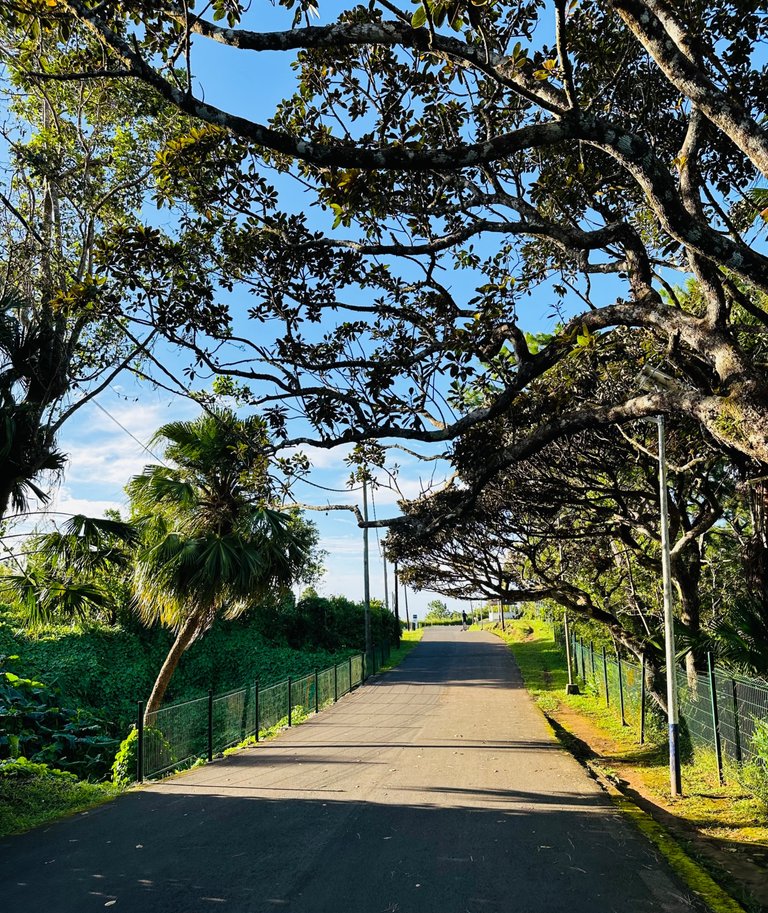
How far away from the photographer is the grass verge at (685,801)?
25.3 feet

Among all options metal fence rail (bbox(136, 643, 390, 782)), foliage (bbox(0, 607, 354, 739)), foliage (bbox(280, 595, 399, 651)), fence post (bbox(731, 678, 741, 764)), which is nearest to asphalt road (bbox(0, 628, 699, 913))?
metal fence rail (bbox(136, 643, 390, 782))

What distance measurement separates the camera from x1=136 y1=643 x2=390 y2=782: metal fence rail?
13.4 metres

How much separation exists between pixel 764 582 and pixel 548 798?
430cm

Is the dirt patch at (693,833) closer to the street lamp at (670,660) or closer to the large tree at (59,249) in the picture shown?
the street lamp at (670,660)

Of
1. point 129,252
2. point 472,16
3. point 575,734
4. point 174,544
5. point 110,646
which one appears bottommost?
point 575,734

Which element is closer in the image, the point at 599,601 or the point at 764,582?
the point at 764,582

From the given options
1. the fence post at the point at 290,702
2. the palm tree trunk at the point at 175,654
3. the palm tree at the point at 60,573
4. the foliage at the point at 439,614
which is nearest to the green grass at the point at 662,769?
the fence post at the point at 290,702

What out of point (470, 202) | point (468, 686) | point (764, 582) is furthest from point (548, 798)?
point (468, 686)

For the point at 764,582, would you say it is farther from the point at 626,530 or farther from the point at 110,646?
the point at 110,646

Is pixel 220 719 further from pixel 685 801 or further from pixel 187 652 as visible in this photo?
pixel 187 652

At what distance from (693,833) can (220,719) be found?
Answer: 32.3 ft

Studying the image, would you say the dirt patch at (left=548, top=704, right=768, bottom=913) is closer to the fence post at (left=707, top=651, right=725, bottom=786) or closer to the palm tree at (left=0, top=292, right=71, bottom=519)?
the fence post at (left=707, top=651, right=725, bottom=786)

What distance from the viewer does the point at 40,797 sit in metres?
11.1

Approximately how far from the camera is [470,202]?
810 cm
